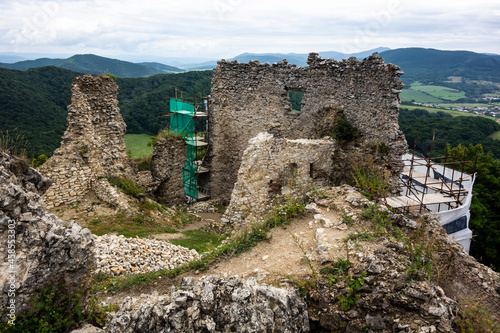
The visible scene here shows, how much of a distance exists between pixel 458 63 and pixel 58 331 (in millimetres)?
111024

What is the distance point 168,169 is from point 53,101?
995 inches

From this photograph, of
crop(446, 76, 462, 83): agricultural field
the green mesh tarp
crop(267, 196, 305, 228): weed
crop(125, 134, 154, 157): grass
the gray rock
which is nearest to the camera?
the gray rock

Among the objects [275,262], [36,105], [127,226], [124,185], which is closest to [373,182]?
[275,262]

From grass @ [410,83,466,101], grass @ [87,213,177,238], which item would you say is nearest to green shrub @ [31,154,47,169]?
grass @ [87,213,177,238]

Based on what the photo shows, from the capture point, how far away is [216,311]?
452 cm

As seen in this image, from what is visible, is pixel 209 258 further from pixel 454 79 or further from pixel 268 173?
pixel 454 79

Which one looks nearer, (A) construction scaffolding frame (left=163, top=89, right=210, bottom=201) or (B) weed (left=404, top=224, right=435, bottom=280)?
(B) weed (left=404, top=224, right=435, bottom=280)

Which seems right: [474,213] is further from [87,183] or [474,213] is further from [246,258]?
[87,183]

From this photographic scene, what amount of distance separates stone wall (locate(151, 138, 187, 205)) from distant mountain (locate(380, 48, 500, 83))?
77.5 metres

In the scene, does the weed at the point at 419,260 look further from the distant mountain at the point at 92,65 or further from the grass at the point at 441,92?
the grass at the point at 441,92

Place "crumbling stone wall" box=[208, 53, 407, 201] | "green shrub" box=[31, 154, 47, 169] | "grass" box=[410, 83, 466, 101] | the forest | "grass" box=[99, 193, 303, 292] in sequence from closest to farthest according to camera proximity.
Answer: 1. "grass" box=[99, 193, 303, 292]
2. "crumbling stone wall" box=[208, 53, 407, 201]
3. "green shrub" box=[31, 154, 47, 169]
4. the forest
5. "grass" box=[410, 83, 466, 101]

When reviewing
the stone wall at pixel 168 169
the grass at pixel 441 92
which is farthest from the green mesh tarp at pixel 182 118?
the grass at pixel 441 92

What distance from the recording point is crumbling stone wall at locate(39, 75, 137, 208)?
10.2m

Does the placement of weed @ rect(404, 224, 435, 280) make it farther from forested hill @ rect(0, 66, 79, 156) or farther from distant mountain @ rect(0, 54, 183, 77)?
distant mountain @ rect(0, 54, 183, 77)
